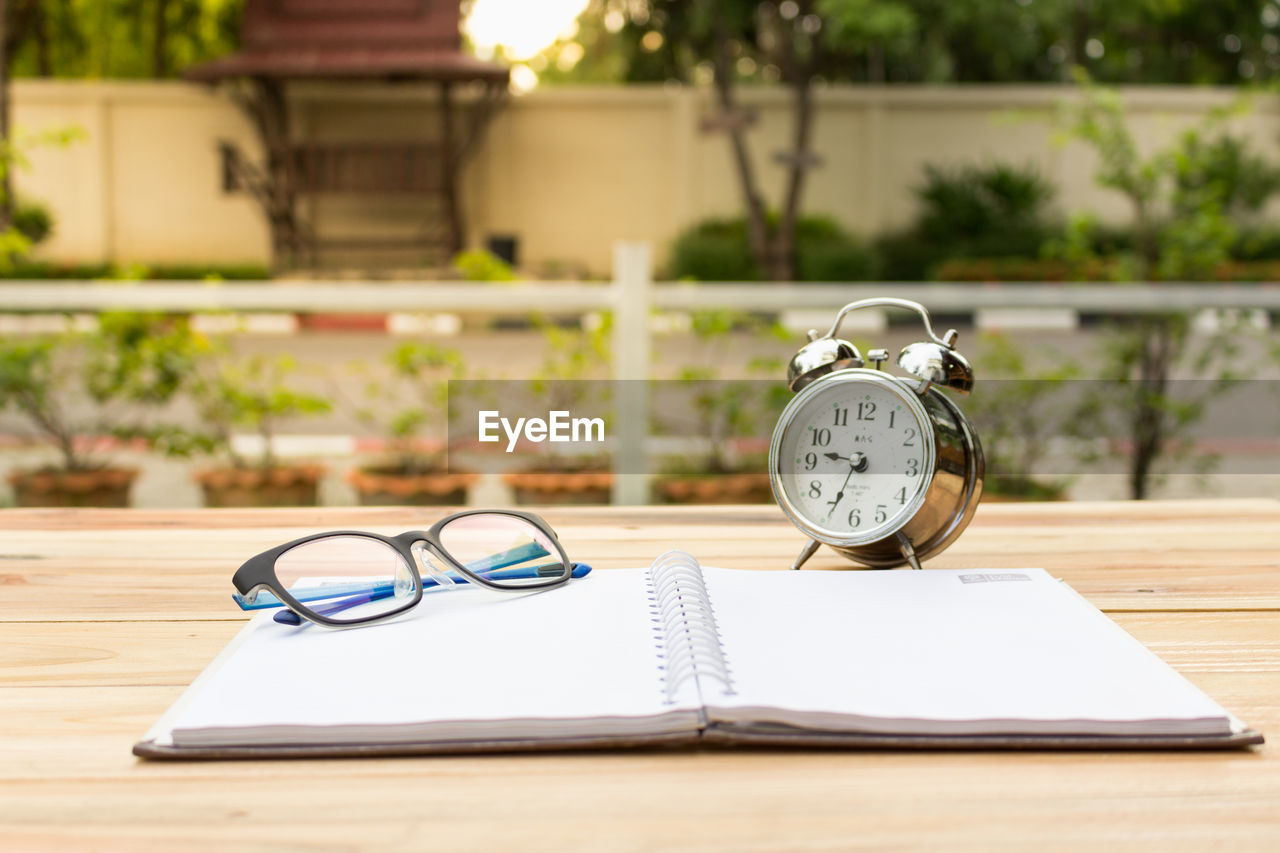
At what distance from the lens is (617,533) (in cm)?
100

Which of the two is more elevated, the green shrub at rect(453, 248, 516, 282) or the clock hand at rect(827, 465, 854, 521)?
the green shrub at rect(453, 248, 516, 282)

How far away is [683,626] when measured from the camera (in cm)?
60

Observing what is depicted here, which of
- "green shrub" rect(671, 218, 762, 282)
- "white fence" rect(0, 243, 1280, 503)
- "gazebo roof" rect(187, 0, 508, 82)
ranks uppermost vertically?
"gazebo roof" rect(187, 0, 508, 82)

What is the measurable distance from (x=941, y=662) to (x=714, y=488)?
6.89ft

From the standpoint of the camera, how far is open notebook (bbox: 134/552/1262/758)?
19.7 inches

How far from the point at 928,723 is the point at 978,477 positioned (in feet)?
1.09

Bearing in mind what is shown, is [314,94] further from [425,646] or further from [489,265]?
[425,646]

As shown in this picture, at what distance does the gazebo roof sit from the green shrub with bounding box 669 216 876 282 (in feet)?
7.20

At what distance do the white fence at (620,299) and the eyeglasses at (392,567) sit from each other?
1.38 m

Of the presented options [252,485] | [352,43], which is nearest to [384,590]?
[252,485]

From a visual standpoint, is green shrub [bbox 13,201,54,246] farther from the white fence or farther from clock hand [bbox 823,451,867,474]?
clock hand [bbox 823,451,867,474]

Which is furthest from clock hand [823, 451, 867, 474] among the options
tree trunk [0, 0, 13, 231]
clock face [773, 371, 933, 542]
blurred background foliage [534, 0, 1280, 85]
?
blurred background foliage [534, 0, 1280, 85]

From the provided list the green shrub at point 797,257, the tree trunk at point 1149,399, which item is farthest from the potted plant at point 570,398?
the green shrub at point 797,257

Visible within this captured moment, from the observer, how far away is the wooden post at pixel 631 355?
2.21 m
